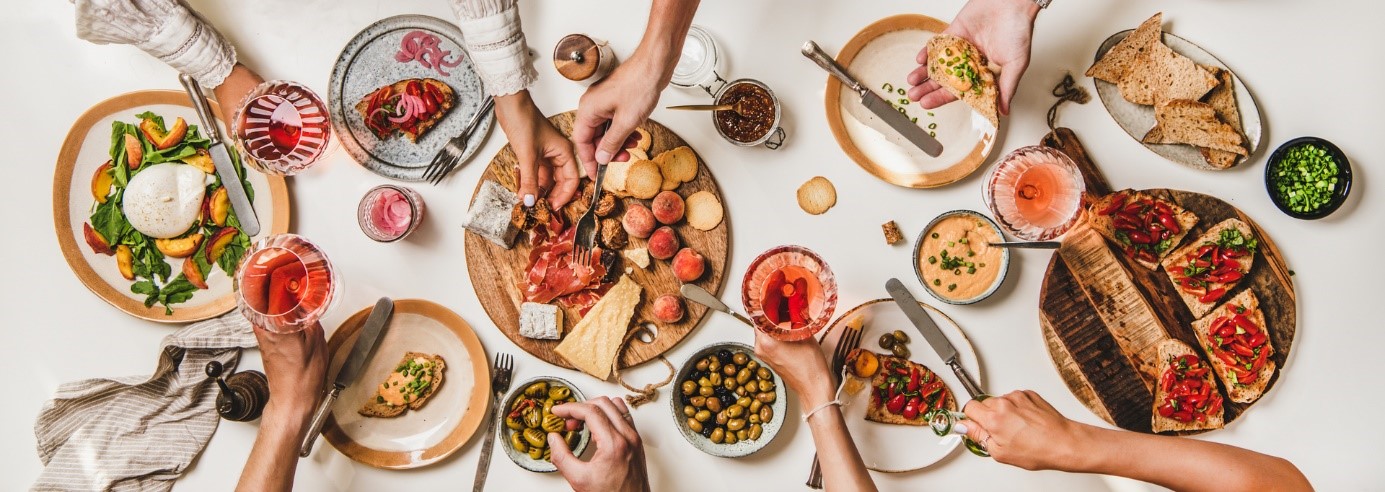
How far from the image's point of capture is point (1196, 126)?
2.13 m

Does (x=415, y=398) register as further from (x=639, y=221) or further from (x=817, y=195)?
(x=817, y=195)

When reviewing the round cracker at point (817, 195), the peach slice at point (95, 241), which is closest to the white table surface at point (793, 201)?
the round cracker at point (817, 195)

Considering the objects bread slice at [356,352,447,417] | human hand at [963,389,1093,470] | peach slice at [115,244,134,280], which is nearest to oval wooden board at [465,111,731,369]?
bread slice at [356,352,447,417]

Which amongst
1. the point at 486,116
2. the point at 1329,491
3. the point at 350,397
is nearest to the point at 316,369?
the point at 350,397

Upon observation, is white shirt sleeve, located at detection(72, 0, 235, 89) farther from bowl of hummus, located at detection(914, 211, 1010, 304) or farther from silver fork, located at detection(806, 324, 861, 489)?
bowl of hummus, located at detection(914, 211, 1010, 304)

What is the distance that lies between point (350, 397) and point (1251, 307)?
3.02 meters

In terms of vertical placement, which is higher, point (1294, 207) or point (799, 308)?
point (1294, 207)

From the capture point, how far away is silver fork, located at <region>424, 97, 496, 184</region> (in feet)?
7.55

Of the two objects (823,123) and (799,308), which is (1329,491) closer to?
(799,308)

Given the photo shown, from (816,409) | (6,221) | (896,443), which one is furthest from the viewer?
(6,221)

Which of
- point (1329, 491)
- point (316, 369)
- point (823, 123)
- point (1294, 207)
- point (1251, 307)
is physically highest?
point (823, 123)

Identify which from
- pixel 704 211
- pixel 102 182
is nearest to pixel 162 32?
A: pixel 102 182

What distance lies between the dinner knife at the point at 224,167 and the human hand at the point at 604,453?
4.08ft

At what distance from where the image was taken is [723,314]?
2.36 metres
